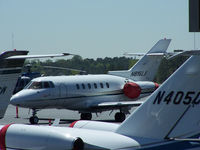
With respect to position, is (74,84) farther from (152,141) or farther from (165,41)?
(152,141)

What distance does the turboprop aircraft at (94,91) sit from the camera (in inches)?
979

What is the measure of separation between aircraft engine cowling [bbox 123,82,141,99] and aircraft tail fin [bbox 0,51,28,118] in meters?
16.6

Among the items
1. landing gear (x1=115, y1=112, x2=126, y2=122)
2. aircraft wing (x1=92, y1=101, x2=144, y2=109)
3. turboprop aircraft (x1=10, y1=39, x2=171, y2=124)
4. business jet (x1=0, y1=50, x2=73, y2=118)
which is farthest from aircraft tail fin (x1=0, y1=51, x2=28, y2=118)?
landing gear (x1=115, y1=112, x2=126, y2=122)

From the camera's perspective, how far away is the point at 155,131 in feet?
25.7

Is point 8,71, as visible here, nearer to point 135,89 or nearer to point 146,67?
point 135,89

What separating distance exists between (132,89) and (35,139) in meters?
19.6

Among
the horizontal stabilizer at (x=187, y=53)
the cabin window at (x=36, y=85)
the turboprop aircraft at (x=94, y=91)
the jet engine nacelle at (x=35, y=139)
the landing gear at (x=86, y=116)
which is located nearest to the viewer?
the horizontal stabilizer at (x=187, y=53)

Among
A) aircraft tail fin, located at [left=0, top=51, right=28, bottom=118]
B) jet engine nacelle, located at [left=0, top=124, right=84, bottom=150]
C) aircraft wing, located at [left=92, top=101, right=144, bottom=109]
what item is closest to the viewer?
jet engine nacelle, located at [left=0, top=124, right=84, bottom=150]

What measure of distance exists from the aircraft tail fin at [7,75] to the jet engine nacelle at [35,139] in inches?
94.5

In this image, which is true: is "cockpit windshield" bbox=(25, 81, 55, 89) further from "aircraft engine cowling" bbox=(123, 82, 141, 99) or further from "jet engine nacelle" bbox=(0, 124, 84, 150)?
"jet engine nacelle" bbox=(0, 124, 84, 150)

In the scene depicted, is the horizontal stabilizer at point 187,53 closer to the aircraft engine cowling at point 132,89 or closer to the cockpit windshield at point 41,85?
the cockpit windshield at point 41,85

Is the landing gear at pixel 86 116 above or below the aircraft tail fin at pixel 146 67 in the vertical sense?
below

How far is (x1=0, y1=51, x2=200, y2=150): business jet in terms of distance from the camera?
7.45m

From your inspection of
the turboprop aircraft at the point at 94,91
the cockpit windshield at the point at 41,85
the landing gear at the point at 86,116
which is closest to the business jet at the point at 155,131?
the turboprop aircraft at the point at 94,91
